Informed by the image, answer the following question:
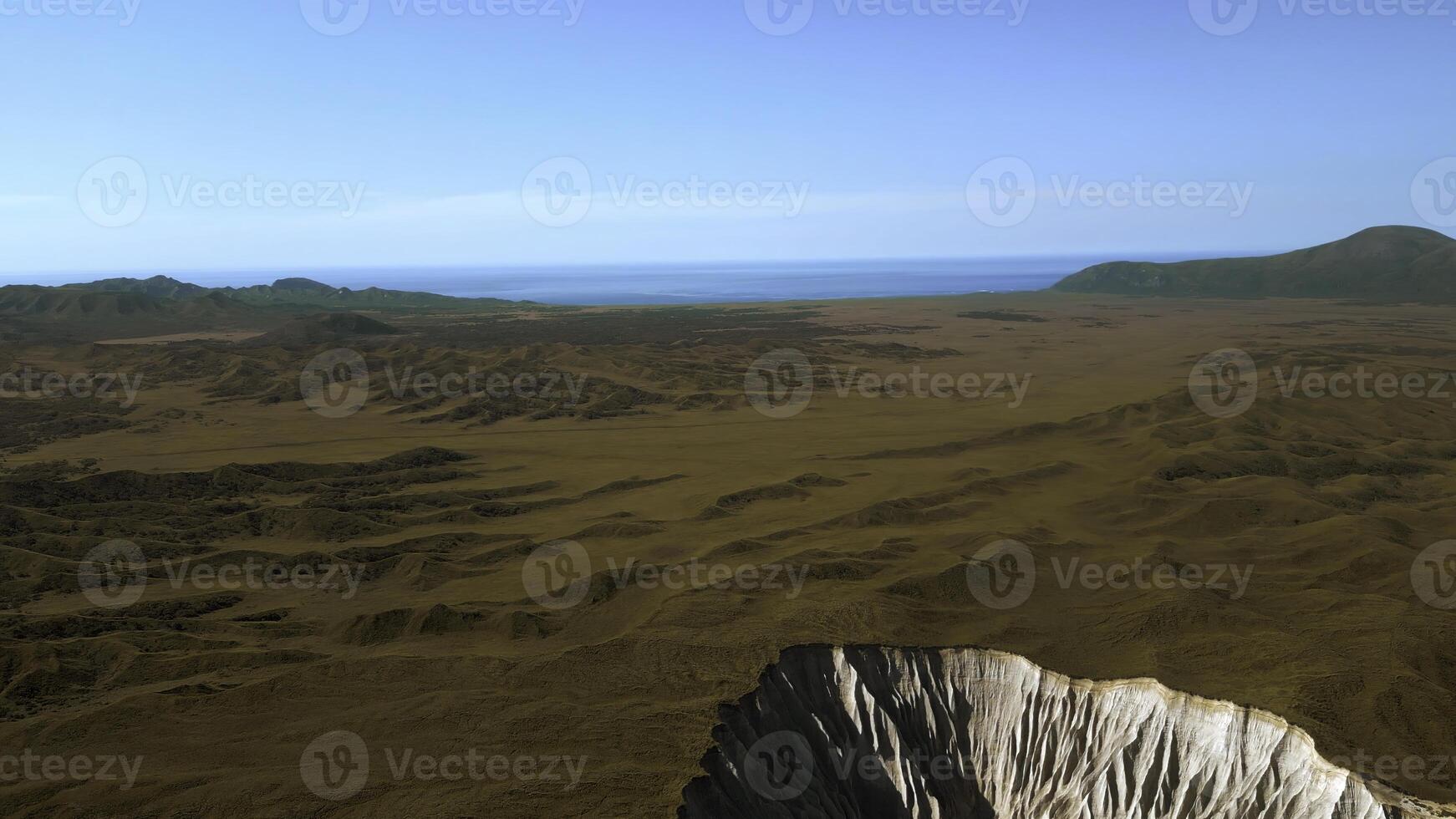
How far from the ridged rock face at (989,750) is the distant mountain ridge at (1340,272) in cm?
11762

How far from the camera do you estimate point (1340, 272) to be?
121 meters

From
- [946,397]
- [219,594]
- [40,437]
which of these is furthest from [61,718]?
[946,397]

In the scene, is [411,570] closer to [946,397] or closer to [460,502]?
[460,502]

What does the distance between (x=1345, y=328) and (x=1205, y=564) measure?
71.5m

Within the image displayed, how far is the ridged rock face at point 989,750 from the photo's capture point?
14.4 metres

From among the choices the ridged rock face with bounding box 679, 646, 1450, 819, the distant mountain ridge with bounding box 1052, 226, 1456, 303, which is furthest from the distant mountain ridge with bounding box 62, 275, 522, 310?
the ridged rock face with bounding box 679, 646, 1450, 819

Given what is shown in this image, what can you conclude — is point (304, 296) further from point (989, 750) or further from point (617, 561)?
point (989, 750)

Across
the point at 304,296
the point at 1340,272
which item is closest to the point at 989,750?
the point at 1340,272

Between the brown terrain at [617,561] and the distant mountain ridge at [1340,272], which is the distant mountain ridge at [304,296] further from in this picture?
the distant mountain ridge at [1340,272]

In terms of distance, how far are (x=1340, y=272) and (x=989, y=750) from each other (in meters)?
133

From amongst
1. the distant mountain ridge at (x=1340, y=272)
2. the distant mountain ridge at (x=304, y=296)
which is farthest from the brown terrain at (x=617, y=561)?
the distant mountain ridge at (x=304, y=296)

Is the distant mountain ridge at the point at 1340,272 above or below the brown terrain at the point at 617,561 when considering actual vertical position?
above

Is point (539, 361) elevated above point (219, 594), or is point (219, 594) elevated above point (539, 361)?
point (539, 361)

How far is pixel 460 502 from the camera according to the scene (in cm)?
3033
